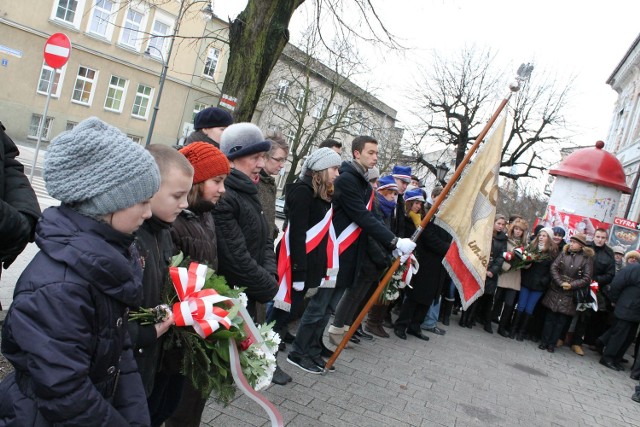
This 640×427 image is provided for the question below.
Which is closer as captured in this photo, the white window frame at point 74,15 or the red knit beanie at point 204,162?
the red knit beanie at point 204,162

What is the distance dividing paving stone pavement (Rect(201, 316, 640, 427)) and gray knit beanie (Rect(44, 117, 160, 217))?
8.26 ft

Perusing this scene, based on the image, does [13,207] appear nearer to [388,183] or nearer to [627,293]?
[388,183]

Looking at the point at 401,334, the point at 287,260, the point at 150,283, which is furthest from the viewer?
the point at 401,334

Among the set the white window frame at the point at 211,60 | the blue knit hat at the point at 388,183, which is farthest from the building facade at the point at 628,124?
the white window frame at the point at 211,60

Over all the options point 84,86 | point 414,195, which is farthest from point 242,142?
point 84,86

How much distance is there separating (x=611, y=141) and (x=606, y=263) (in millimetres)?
30233

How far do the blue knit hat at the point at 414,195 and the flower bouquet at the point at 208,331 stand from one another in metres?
5.59

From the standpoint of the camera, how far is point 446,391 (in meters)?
6.18

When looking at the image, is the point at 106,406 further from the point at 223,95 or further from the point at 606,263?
the point at 606,263

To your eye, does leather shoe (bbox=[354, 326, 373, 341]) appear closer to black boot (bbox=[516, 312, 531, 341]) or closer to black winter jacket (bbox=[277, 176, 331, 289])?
black winter jacket (bbox=[277, 176, 331, 289])

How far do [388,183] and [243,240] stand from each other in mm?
4003

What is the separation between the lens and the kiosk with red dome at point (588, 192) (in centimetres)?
1376

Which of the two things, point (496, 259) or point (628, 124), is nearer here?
point (496, 259)

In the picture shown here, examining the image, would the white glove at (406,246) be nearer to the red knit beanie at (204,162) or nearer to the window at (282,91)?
the red knit beanie at (204,162)
